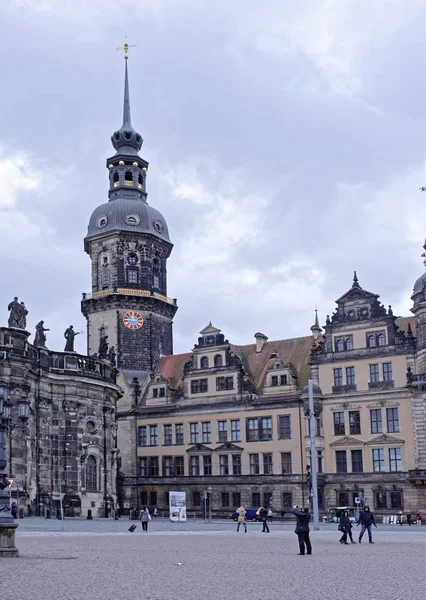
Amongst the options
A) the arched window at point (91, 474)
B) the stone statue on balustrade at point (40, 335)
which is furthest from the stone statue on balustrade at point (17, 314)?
the arched window at point (91, 474)

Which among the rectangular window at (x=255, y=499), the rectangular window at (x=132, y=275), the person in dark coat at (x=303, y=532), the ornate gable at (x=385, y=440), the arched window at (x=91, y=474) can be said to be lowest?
the rectangular window at (x=255, y=499)

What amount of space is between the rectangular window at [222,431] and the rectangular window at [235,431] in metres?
0.64

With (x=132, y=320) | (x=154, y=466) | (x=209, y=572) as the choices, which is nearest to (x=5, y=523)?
(x=209, y=572)

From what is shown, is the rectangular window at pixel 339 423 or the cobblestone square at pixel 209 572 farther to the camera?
the rectangular window at pixel 339 423

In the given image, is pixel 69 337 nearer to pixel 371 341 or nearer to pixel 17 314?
pixel 17 314

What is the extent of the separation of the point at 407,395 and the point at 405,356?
9.66 ft

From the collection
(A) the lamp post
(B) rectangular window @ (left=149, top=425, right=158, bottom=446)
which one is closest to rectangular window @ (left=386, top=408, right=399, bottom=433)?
(B) rectangular window @ (left=149, top=425, right=158, bottom=446)

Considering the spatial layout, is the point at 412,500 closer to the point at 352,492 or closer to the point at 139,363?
the point at 352,492

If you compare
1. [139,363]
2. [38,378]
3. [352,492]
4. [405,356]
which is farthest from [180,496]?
[139,363]

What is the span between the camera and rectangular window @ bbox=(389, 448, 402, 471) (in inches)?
2606

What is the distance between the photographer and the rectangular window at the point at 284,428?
7110 centimetres

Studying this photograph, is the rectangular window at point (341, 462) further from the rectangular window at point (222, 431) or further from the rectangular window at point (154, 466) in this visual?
the rectangular window at point (154, 466)

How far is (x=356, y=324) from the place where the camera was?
6925 centimetres

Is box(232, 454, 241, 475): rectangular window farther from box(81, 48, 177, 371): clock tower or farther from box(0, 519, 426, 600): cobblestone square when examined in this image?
box(0, 519, 426, 600): cobblestone square
